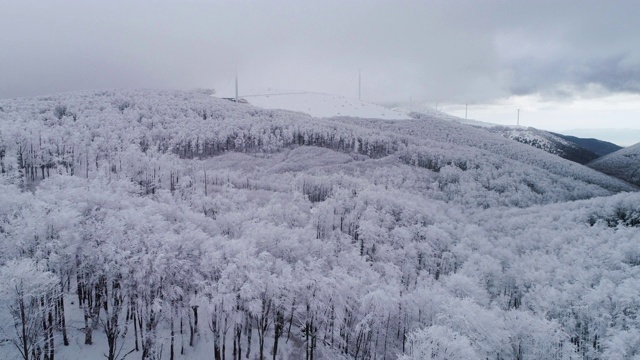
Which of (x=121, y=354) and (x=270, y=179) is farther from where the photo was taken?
(x=270, y=179)

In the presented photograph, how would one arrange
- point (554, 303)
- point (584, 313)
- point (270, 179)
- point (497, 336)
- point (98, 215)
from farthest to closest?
point (270, 179) < point (554, 303) < point (584, 313) < point (98, 215) < point (497, 336)

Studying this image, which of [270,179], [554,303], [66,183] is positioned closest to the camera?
[554,303]

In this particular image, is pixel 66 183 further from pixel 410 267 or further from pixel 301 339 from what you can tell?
pixel 410 267

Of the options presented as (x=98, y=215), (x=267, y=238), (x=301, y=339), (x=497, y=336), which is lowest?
(x=301, y=339)

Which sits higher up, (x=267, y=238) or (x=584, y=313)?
(x=267, y=238)

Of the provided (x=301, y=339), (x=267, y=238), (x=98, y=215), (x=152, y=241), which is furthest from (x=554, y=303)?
(x=98, y=215)

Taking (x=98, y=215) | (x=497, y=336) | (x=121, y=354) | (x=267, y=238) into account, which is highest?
(x=98, y=215)

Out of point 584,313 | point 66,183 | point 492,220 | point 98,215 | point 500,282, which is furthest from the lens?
point 492,220

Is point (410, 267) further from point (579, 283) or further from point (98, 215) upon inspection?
point (98, 215)

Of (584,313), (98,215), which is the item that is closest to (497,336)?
(584,313)
